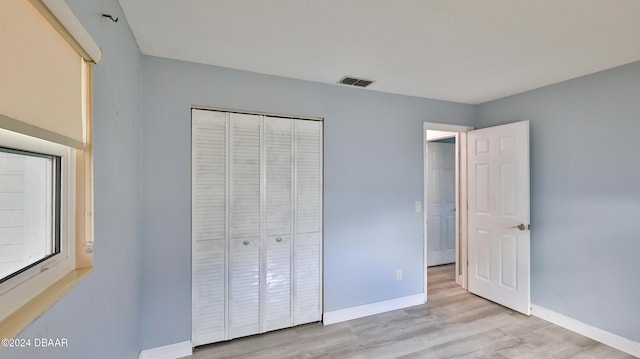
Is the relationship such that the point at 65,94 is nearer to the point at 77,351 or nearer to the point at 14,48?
the point at 14,48

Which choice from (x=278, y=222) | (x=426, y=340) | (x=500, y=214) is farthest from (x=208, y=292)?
(x=500, y=214)

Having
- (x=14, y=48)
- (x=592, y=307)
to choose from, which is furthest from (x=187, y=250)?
(x=592, y=307)

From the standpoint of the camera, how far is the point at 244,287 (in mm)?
2438

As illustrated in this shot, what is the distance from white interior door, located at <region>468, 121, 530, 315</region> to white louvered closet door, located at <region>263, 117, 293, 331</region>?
230 centimetres

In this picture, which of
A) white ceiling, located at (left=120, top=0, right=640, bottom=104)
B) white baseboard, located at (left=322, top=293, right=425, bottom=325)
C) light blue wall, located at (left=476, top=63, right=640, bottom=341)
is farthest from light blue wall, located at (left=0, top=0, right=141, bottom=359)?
light blue wall, located at (left=476, top=63, right=640, bottom=341)

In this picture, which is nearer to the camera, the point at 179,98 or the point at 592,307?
the point at 179,98

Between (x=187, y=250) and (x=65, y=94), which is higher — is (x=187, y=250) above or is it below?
below

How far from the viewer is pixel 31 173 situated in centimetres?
81

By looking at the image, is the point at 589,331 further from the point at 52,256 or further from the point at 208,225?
the point at 52,256

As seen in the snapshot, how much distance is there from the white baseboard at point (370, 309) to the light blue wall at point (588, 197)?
1.23 metres

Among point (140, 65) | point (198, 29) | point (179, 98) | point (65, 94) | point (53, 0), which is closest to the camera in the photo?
point (53, 0)

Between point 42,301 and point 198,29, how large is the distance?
1.65 meters

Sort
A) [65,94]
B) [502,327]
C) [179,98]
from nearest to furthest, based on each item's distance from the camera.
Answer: [65,94], [179,98], [502,327]

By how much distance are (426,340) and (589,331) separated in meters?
1.48
